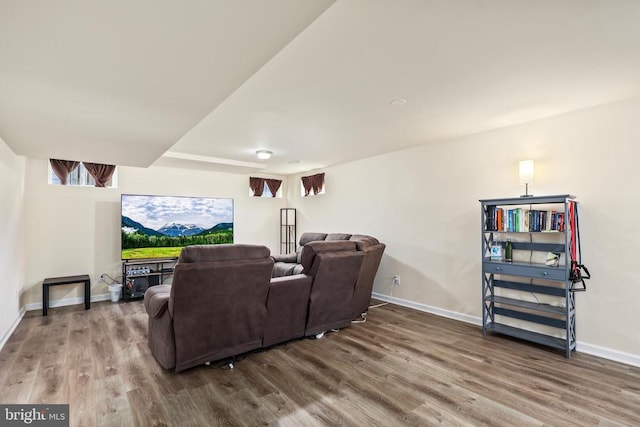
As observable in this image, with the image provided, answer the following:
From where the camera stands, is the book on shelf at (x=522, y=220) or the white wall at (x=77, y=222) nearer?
the book on shelf at (x=522, y=220)

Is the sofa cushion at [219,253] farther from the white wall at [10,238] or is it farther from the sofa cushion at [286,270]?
the white wall at [10,238]

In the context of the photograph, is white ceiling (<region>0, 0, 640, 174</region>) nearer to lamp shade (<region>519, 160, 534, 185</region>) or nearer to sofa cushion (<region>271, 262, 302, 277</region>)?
lamp shade (<region>519, 160, 534, 185</region>)

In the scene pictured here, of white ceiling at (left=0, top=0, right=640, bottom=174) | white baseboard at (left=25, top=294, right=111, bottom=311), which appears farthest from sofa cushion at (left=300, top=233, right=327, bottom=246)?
white baseboard at (left=25, top=294, right=111, bottom=311)

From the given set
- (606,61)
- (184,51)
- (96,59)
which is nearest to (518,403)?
(606,61)

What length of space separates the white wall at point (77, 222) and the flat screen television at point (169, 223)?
0.34m

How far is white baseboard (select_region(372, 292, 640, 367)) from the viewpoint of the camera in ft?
9.33

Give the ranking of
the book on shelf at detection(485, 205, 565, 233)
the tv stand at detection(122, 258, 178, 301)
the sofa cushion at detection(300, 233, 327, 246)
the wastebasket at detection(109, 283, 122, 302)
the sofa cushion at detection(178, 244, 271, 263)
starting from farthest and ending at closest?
the sofa cushion at detection(300, 233, 327, 246) < the tv stand at detection(122, 258, 178, 301) < the wastebasket at detection(109, 283, 122, 302) < the book on shelf at detection(485, 205, 565, 233) < the sofa cushion at detection(178, 244, 271, 263)

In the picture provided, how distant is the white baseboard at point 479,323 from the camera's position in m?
2.84

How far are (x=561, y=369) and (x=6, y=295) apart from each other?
18.5ft

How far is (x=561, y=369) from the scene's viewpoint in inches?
107

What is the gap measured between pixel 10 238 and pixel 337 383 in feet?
13.3

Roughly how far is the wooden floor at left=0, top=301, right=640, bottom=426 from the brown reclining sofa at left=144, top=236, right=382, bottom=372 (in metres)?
0.17

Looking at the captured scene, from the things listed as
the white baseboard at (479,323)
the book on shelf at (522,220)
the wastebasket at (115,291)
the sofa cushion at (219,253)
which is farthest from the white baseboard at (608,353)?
the wastebasket at (115,291)

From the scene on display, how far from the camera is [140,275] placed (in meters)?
5.09
